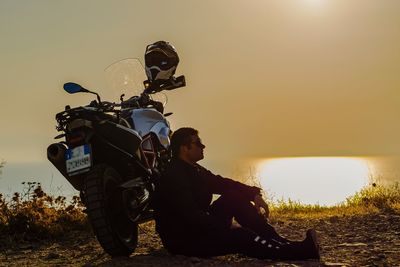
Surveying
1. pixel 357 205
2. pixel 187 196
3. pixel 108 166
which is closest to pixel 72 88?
pixel 108 166

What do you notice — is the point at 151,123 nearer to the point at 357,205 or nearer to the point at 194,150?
the point at 194,150

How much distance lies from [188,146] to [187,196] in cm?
65

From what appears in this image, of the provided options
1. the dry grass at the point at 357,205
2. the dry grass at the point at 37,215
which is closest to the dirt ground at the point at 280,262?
the dry grass at the point at 37,215

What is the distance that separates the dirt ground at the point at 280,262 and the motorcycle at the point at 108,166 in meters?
0.41

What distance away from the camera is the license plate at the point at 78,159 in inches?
237

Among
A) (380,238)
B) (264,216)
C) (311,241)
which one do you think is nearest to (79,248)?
(264,216)

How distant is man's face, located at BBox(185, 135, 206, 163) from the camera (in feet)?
20.5

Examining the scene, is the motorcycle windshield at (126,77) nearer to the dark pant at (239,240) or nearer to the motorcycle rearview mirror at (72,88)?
the motorcycle rearview mirror at (72,88)

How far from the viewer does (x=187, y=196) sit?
582 centimetres

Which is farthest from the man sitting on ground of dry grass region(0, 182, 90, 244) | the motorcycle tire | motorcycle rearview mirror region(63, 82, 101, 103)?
dry grass region(0, 182, 90, 244)

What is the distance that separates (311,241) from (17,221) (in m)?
4.95

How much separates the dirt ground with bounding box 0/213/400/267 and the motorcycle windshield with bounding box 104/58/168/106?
204cm

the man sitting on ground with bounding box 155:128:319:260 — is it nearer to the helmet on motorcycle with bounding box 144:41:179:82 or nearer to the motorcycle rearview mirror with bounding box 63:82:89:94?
the motorcycle rearview mirror with bounding box 63:82:89:94

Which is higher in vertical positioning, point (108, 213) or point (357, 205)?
point (108, 213)
